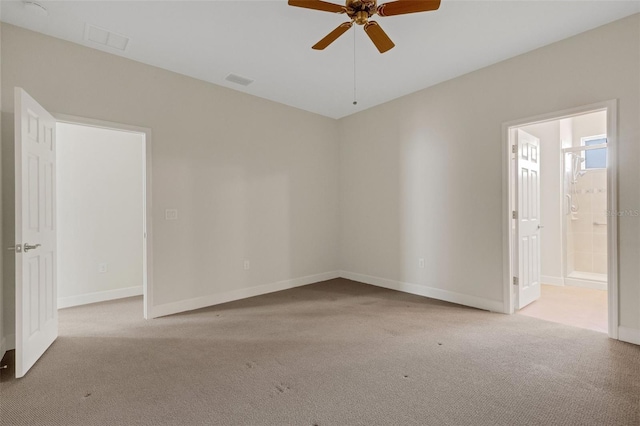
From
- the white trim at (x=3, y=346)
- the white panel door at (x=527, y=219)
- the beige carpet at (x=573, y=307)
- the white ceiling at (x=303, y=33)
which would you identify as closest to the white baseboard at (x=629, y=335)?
the beige carpet at (x=573, y=307)

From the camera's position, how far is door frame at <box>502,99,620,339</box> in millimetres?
2752

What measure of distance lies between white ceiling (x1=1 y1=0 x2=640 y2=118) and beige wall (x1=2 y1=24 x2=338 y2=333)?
0.26 m

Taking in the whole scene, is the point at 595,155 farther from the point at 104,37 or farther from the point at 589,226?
the point at 104,37

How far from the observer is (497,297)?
11.6 ft

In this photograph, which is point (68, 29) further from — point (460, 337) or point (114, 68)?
point (460, 337)

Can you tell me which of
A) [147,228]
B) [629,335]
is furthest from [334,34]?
[629,335]

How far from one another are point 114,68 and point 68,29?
487 mm

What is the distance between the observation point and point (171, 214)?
360cm

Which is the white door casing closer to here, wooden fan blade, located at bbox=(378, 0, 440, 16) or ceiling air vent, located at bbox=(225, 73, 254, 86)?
wooden fan blade, located at bbox=(378, 0, 440, 16)

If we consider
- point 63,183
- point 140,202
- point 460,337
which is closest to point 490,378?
point 460,337

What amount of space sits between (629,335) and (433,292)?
1909mm

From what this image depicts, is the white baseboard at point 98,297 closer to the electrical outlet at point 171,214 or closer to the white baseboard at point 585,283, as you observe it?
the electrical outlet at point 171,214

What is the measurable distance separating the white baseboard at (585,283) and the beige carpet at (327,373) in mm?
2142

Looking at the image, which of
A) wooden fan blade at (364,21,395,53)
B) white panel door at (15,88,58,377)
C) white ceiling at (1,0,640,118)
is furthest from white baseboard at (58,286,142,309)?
wooden fan blade at (364,21,395,53)
